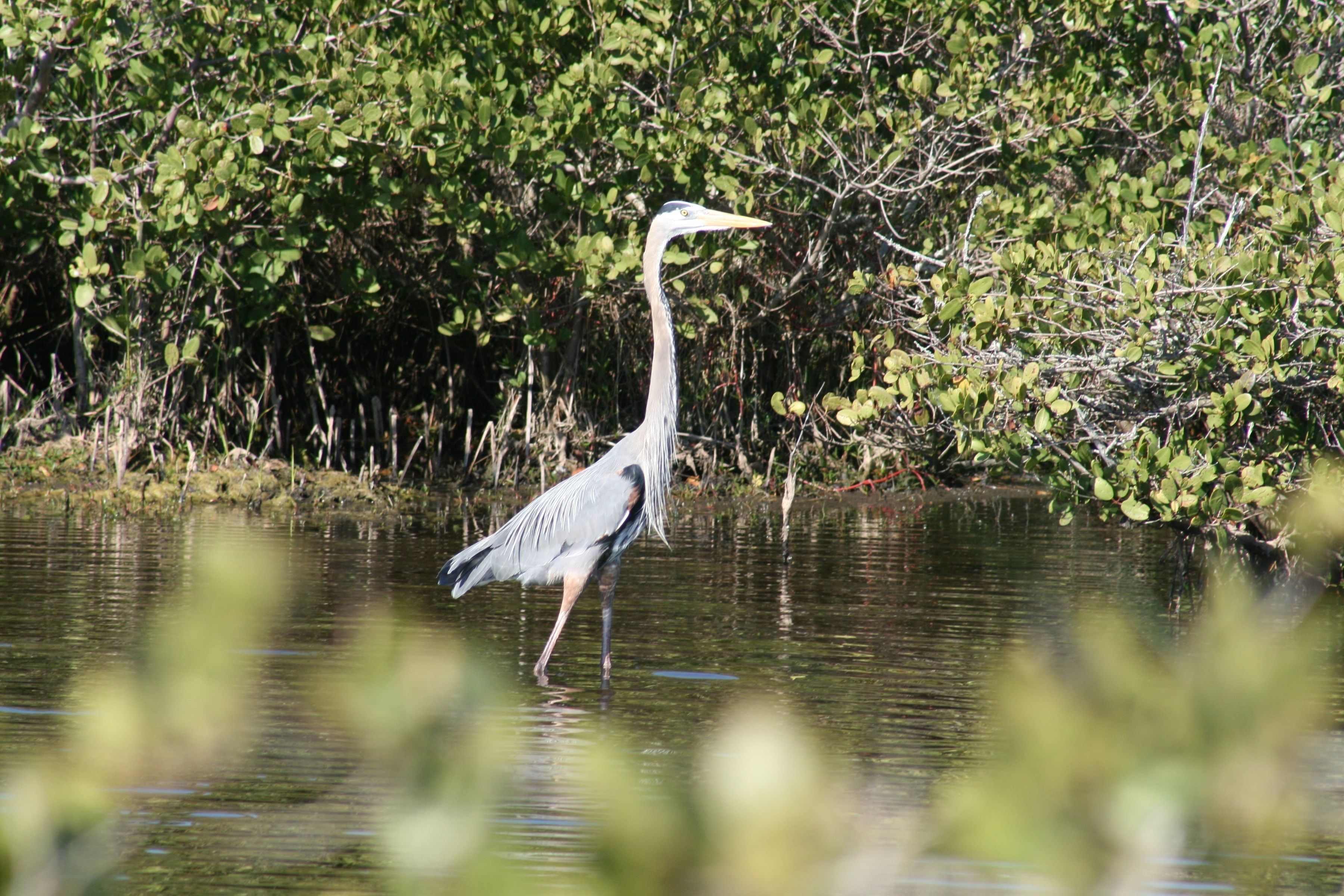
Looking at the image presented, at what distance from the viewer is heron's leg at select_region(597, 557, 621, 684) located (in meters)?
6.68

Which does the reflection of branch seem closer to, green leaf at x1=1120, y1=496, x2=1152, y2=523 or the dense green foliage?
the dense green foliage

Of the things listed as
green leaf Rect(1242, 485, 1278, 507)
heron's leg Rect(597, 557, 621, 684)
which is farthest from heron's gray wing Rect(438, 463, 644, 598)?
green leaf Rect(1242, 485, 1278, 507)

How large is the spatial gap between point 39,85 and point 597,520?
6.49 meters

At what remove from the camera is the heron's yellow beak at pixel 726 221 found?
7926mm

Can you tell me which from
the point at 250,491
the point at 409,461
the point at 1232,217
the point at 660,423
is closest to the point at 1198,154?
the point at 1232,217

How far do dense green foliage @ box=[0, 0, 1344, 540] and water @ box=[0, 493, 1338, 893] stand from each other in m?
1.00

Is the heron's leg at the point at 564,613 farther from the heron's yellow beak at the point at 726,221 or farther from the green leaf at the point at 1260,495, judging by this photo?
the green leaf at the point at 1260,495

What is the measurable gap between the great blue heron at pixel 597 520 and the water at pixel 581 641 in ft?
1.21

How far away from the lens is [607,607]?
695cm

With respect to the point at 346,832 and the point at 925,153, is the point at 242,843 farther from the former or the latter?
the point at 925,153

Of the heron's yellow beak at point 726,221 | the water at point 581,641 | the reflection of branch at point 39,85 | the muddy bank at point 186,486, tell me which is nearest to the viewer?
the water at point 581,641

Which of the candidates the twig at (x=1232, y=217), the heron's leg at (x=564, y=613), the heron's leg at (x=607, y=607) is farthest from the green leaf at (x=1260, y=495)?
the heron's leg at (x=564, y=613)

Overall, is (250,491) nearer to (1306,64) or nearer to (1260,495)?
(1260,495)

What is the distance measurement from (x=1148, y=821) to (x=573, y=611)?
796 centimetres
